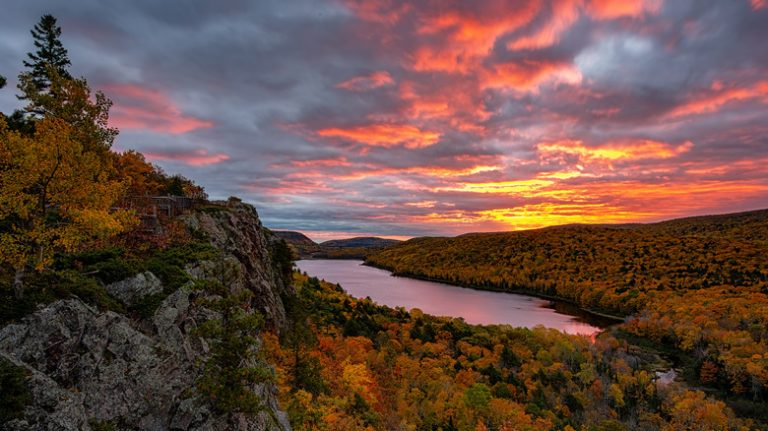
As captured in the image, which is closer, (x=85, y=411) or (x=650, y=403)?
(x=85, y=411)

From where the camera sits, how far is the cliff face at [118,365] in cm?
1292

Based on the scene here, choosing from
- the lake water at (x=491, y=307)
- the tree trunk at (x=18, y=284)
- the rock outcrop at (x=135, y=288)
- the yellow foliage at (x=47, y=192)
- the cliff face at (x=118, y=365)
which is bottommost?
the lake water at (x=491, y=307)

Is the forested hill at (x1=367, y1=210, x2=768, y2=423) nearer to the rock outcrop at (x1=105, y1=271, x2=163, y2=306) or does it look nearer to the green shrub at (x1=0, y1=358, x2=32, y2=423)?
the rock outcrop at (x1=105, y1=271, x2=163, y2=306)

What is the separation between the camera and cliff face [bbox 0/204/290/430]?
42.4 feet

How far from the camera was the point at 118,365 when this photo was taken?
51.5 feet

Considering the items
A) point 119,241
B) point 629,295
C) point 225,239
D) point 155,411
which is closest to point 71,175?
point 119,241

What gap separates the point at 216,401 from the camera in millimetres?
17844

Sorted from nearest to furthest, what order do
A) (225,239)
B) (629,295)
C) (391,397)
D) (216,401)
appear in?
(216,401), (225,239), (391,397), (629,295)

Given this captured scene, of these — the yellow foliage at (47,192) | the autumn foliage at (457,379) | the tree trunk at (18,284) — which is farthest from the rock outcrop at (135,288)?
the autumn foliage at (457,379)

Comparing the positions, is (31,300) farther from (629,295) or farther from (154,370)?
(629,295)

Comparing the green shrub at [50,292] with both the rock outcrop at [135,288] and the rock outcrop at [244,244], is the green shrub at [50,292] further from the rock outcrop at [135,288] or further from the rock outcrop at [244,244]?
the rock outcrop at [244,244]

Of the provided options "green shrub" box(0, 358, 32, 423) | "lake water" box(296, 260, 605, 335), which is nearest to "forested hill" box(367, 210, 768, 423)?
"lake water" box(296, 260, 605, 335)

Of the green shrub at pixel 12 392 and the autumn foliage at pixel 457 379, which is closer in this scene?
the green shrub at pixel 12 392

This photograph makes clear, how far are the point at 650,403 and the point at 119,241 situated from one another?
99.5 meters
